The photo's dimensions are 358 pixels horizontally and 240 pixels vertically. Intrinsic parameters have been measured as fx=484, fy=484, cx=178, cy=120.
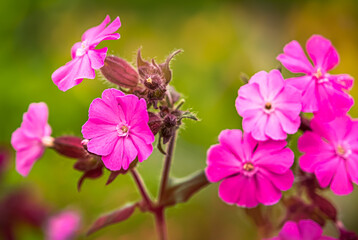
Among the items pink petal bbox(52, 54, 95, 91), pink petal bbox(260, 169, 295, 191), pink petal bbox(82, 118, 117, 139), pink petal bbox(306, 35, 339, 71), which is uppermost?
pink petal bbox(52, 54, 95, 91)

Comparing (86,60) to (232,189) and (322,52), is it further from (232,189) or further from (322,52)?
(322,52)

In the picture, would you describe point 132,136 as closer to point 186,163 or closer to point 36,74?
point 186,163

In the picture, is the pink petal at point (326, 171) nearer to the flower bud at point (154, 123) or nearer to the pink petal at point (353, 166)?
the pink petal at point (353, 166)

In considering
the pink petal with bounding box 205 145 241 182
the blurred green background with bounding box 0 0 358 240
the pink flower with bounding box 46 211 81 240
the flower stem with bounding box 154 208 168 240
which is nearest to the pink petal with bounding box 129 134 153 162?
the pink petal with bounding box 205 145 241 182

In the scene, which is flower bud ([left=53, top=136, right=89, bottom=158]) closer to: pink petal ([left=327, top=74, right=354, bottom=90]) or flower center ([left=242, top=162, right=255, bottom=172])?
flower center ([left=242, top=162, right=255, bottom=172])

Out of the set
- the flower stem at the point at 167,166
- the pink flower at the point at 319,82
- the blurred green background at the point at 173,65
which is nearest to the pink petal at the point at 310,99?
the pink flower at the point at 319,82
